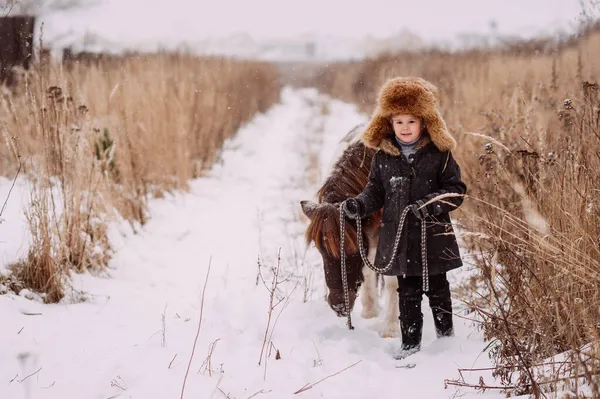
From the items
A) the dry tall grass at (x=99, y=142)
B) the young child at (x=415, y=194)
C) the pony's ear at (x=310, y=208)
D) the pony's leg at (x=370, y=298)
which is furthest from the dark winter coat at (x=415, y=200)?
the dry tall grass at (x=99, y=142)

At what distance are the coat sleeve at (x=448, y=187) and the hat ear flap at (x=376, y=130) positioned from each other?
0.37 m

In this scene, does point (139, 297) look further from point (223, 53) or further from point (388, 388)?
point (223, 53)

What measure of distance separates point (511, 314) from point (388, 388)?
630mm

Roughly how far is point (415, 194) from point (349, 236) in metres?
0.46

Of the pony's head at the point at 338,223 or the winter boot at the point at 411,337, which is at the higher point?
the pony's head at the point at 338,223

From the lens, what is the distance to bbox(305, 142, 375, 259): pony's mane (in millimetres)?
2875

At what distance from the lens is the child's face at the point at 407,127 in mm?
2721

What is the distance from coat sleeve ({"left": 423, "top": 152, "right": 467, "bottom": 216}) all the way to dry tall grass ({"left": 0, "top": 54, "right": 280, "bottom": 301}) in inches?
86.2

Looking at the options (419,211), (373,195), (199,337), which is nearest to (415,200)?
(419,211)

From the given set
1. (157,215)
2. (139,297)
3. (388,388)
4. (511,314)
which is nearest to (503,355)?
(511,314)

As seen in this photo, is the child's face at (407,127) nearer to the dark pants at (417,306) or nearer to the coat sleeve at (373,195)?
the coat sleeve at (373,195)

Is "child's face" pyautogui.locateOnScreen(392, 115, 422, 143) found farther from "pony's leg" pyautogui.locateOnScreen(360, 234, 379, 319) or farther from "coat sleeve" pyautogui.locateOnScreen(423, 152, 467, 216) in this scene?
"pony's leg" pyautogui.locateOnScreen(360, 234, 379, 319)

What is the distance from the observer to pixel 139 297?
3414 mm

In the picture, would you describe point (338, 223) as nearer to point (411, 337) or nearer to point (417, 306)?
point (417, 306)
